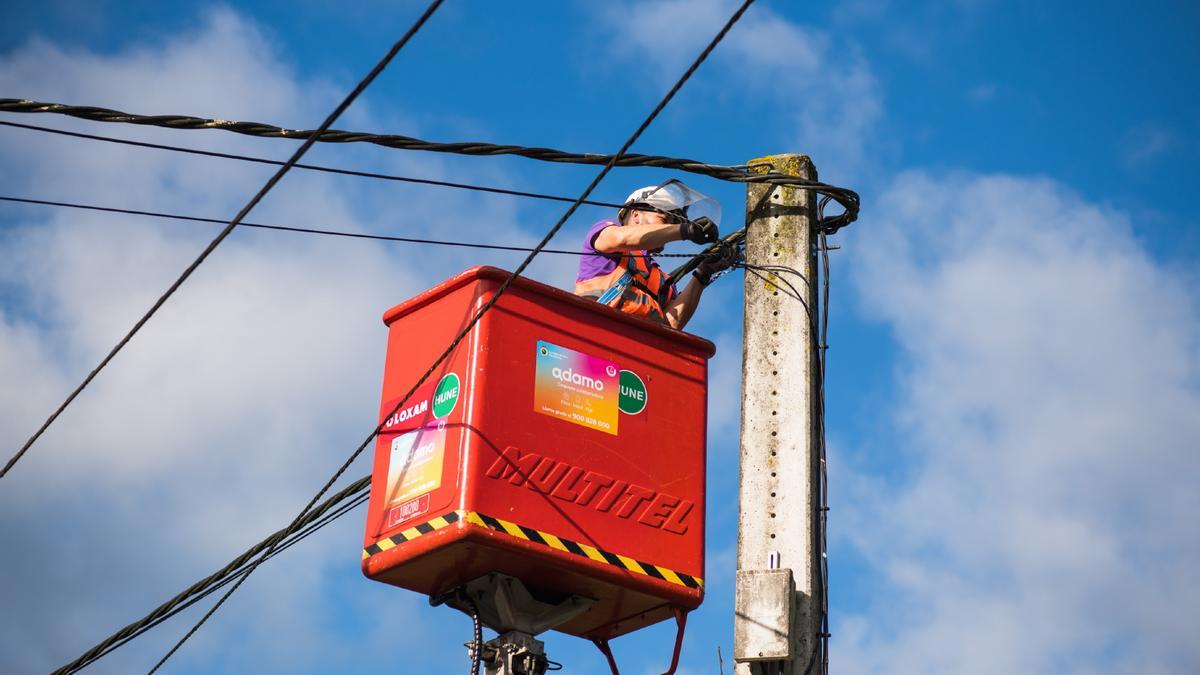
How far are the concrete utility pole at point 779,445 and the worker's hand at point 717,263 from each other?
28 centimetres

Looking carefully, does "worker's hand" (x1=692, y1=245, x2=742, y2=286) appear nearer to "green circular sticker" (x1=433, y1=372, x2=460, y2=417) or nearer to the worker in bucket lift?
the worker in bucket lift

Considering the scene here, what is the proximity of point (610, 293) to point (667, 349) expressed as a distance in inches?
20.4

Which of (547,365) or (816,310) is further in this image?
(816,310)

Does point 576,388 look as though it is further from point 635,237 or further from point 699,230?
point 699,230

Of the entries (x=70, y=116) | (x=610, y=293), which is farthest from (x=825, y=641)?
(x=70, y=116)

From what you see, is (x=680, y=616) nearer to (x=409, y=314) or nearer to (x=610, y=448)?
(x=610, y=448)

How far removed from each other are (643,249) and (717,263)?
540 millimetres

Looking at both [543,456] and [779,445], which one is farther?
[779,445]

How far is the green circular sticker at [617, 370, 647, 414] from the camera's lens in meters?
7.29

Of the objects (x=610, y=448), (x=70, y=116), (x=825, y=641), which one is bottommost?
(x=825, y=641)

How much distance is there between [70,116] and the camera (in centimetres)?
702

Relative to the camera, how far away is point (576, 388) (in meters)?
7.15

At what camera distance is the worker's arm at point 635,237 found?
793cm

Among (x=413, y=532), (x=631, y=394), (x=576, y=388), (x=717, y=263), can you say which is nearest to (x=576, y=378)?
(x=576, y=388)
